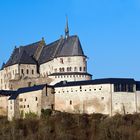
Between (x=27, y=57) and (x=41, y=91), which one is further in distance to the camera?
(x=27, y=57)

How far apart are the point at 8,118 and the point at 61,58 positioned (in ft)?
43.2

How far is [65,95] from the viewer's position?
67.8 meters

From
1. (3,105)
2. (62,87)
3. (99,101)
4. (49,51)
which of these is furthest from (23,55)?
(99,101)

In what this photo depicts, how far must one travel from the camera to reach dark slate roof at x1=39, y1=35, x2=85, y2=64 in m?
78.3

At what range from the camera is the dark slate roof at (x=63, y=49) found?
7831cm

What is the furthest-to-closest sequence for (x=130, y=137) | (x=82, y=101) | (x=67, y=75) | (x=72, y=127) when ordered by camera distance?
(x=67, y=75) → (x=82, y=101) → (x=72, y=127) → (x=130, y=137)

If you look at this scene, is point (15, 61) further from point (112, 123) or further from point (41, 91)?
point (112, 123)

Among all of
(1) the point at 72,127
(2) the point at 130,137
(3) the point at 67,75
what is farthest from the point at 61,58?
(2) the point at 130,137

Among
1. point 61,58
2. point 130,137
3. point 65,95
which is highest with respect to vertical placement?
point 61,58

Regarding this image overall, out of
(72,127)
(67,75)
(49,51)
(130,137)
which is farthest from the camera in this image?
(49,51)

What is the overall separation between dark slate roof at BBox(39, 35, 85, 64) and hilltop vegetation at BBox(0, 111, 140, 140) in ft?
46.8

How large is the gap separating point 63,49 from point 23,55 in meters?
6.98

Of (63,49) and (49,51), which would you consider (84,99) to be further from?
(49,51)

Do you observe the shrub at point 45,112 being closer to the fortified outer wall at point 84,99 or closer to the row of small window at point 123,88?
the fortified outer wall at point 84,99
